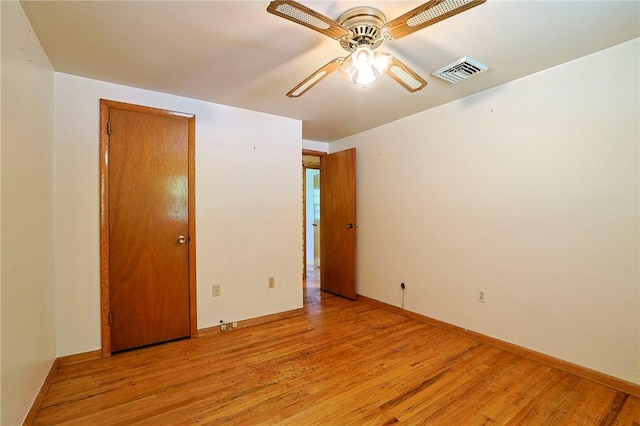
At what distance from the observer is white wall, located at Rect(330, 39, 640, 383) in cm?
200

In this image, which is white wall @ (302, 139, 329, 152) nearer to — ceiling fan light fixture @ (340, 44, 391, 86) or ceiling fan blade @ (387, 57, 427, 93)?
ceiling fan blade @ (387, 57, 427, 93)

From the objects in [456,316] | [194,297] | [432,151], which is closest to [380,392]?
[456,316]

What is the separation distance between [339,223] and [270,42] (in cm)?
273

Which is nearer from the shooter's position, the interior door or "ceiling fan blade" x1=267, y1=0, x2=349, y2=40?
"ceiling fan blade" x1=267, y1=0, x2=349, y2=40

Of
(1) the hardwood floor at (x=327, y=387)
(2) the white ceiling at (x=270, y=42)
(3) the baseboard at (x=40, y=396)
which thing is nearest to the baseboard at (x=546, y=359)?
(1) the hardwood floor at (x=327, y=387)

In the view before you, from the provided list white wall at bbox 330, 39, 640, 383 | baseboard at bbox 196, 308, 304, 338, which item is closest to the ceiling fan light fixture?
white wall at bbox 330, 39, 640, 383

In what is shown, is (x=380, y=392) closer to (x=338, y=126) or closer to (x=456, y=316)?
(x=456, y=316)

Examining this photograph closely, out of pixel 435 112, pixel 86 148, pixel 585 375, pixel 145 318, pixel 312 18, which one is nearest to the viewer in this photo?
pixel 312 18

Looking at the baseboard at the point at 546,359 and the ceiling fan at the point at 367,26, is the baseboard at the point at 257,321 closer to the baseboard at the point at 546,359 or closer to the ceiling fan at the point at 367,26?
the baseboard at the point at 546,359

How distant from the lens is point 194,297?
2.85 metres

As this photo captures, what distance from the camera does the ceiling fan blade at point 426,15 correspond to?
118 cm

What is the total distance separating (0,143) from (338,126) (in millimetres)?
3033

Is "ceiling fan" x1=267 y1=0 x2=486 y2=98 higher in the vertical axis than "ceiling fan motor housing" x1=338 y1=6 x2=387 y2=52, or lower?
lower

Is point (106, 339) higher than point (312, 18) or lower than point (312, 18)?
lower
